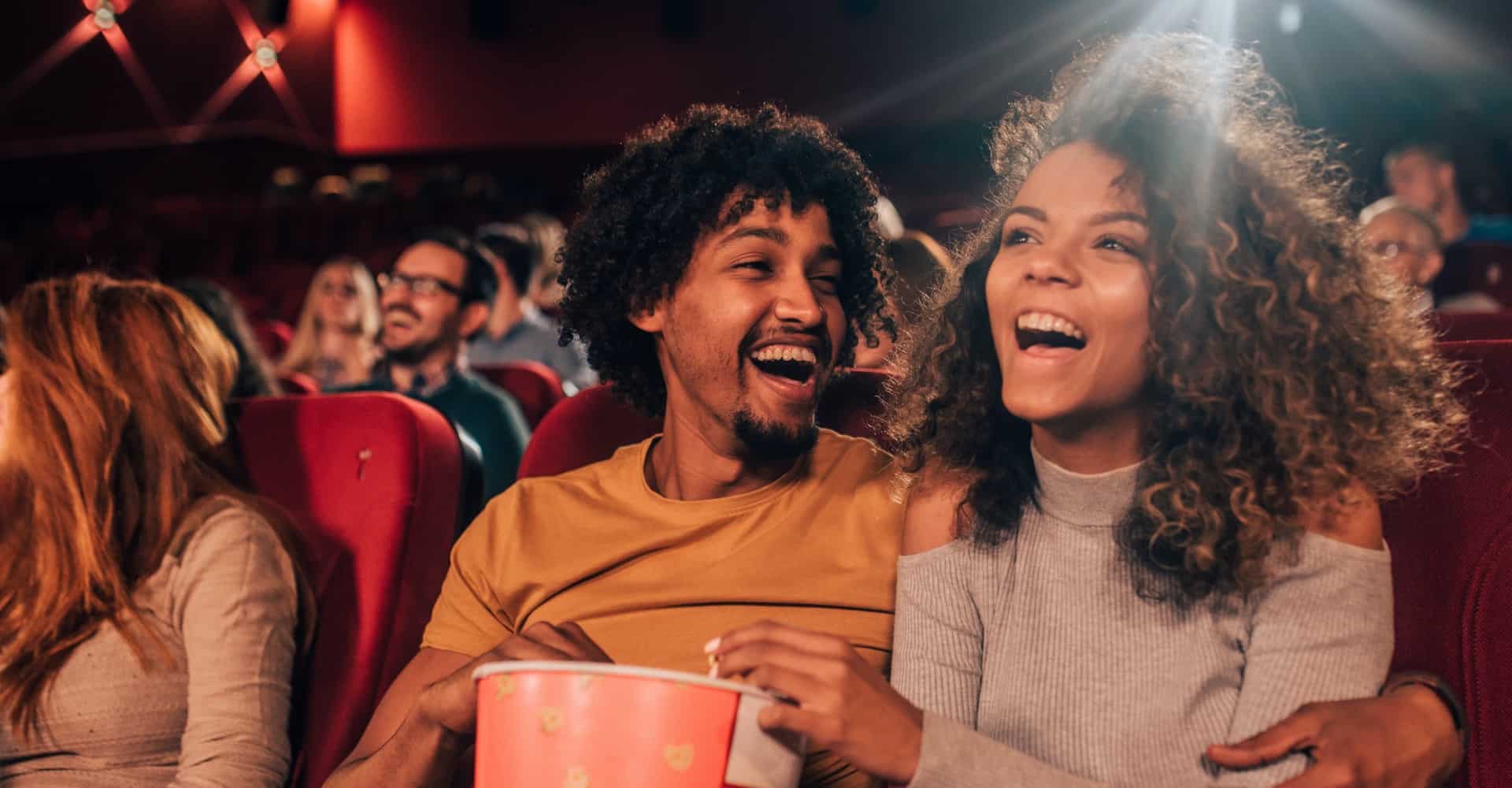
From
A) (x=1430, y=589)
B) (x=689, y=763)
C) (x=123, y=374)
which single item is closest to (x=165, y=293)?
(x=123, y=374)

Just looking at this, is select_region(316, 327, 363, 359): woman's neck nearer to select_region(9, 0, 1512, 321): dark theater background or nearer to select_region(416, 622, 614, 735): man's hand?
select_region(9, 0, 1512, 321): dark theater background

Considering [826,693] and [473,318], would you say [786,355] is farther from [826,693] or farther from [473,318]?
[473,318]

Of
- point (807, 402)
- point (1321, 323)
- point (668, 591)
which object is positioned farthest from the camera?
point (807, 402)

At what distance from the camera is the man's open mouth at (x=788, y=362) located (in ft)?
4.54

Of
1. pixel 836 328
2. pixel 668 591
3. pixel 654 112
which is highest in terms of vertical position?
pixel 654 112

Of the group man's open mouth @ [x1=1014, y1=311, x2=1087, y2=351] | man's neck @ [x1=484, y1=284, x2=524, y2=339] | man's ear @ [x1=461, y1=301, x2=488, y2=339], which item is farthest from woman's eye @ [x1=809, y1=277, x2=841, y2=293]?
man's neck @ [x1=484, y1=284, x2=524, y2=339]

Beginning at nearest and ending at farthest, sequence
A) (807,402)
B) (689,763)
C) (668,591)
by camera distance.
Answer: (689,763) → (668,591) → (807,402)

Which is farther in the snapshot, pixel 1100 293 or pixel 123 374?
pixel 123 374

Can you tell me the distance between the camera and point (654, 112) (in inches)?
352

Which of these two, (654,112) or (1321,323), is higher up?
(654,112)

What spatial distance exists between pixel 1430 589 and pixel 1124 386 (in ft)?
1.05

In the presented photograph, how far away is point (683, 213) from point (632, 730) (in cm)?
79

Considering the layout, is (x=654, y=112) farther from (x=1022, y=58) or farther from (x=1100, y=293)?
(x=1100, y=293)

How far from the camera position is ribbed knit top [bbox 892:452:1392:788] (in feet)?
3.12
